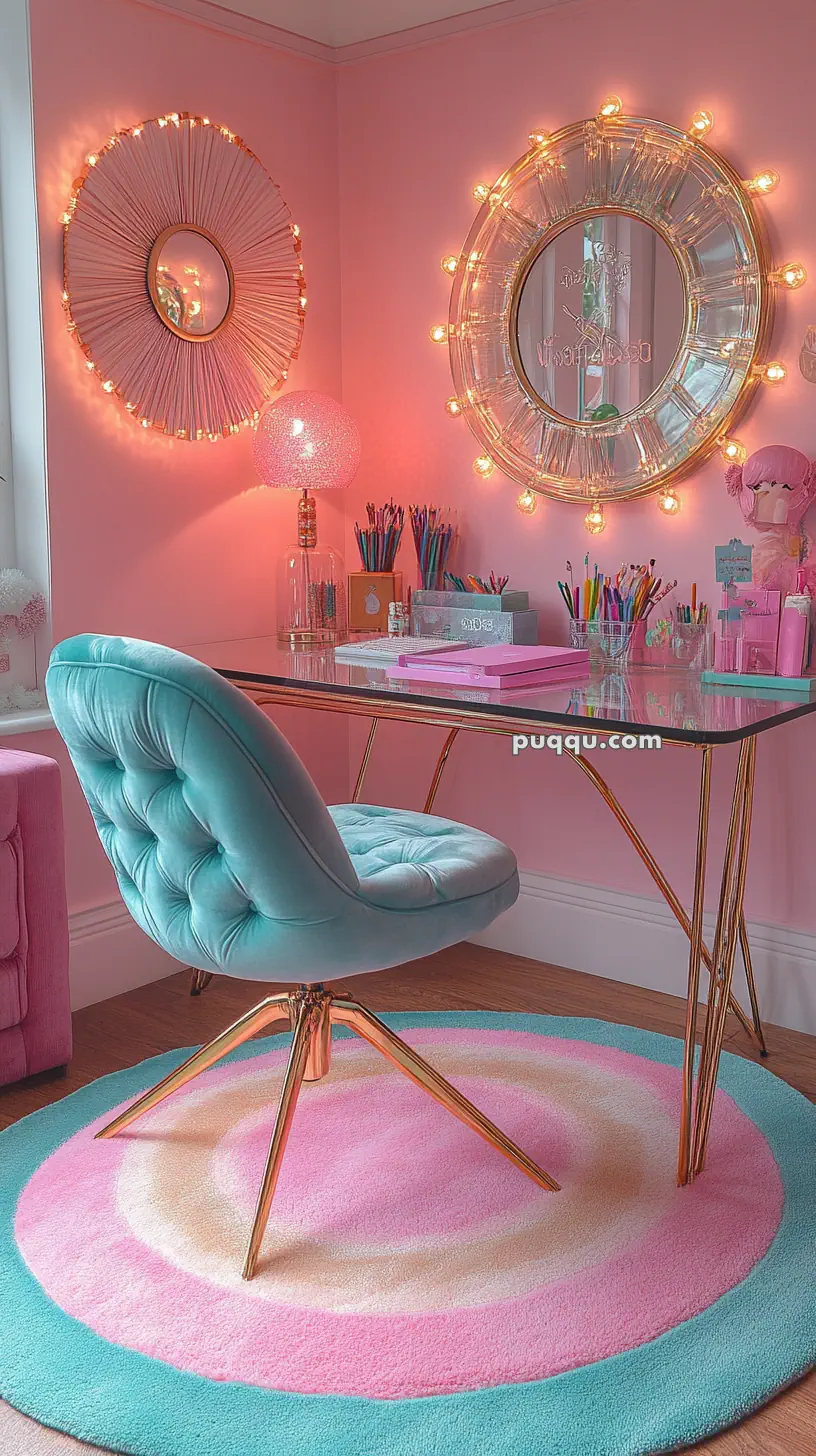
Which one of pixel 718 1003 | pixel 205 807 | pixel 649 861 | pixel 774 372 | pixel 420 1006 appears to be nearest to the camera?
pixel 205 807

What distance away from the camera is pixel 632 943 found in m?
2.90

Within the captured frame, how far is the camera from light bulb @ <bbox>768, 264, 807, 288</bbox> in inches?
Answer: 96.2

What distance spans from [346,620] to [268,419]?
501 mm

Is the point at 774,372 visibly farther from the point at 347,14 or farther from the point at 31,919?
the point at 31,919

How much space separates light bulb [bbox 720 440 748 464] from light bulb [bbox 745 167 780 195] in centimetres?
47

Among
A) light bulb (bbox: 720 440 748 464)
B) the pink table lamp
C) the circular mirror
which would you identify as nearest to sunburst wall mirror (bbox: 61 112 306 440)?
the circular mirror

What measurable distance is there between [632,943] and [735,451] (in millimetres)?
1093

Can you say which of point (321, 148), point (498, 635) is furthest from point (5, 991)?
point (321, 148)

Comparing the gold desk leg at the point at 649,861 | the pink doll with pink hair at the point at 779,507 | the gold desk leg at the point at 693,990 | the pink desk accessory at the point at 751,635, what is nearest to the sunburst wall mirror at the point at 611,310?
the pink doll with pink hair at the point at 779,507

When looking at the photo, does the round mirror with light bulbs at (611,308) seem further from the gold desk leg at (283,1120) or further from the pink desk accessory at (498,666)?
the gold desk leg at (283,1120)

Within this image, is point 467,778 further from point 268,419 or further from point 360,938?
point 360,938

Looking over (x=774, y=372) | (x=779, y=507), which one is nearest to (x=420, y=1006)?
(x=779, y=507)

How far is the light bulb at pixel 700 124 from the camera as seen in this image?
2523 millimetres

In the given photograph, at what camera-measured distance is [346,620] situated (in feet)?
10.1
